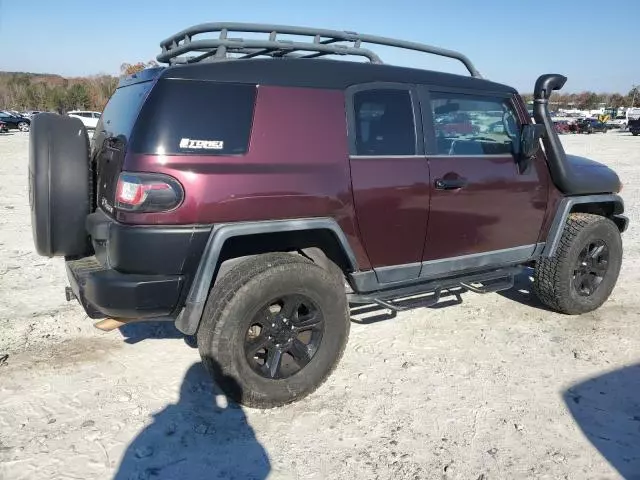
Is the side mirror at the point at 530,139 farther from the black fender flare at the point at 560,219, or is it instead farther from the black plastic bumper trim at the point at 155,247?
the black plastic bumper trim at the point at 155,247

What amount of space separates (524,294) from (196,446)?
3.74 meters

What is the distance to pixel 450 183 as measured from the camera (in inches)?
143

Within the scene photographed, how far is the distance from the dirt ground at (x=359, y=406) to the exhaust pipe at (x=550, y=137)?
128 cm

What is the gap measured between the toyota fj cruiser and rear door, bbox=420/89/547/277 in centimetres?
2

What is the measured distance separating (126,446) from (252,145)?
5.72 feet

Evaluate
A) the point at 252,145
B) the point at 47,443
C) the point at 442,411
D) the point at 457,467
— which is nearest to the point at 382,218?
the point at 252,145

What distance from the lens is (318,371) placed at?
3297mm

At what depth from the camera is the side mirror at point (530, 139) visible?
3.93 meters

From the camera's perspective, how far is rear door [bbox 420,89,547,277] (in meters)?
3.66

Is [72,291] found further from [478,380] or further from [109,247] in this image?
[478,380]

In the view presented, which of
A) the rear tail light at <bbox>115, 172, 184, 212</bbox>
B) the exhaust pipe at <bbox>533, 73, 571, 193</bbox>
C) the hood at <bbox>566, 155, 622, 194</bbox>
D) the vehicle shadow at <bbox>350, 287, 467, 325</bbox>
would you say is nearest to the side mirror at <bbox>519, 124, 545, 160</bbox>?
the exhaust pipe at <bbox>533, 73, 571, 193</bbox>

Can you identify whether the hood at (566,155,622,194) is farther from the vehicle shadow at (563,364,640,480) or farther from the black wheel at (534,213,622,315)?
the vehicle shadow at (563,364,640,480)

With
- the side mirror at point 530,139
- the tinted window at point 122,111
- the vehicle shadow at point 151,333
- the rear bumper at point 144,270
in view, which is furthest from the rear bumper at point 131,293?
the side mirror at point 530,139

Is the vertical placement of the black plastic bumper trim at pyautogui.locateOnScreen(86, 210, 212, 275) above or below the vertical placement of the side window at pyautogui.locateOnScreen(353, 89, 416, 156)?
below
